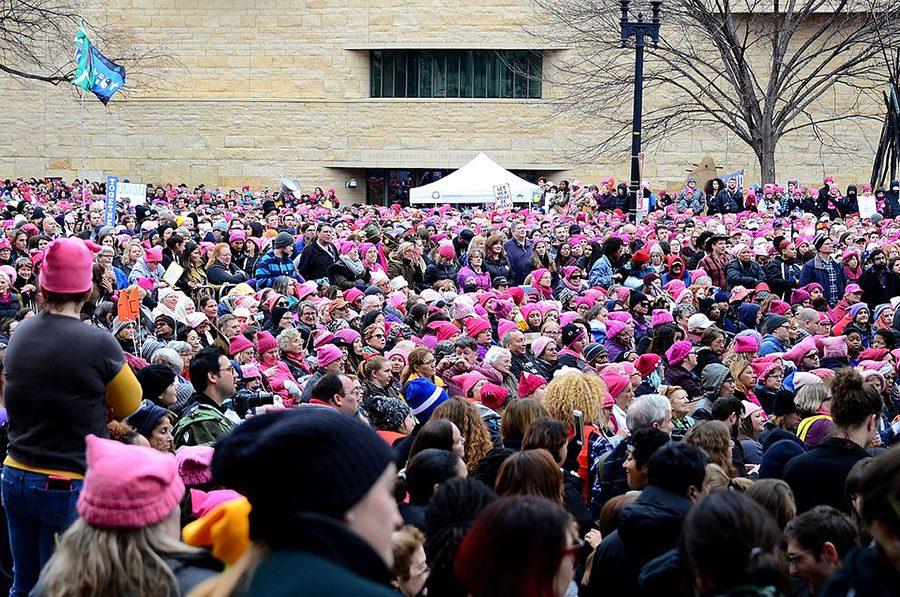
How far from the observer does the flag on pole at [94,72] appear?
29797mm

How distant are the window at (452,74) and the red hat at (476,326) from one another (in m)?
34.4

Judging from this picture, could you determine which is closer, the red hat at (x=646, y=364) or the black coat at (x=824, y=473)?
the black coat at (x=824, y=473)

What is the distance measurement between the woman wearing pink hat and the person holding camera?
2026mm

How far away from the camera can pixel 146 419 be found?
21.9 feet

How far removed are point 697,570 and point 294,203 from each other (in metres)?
31.2

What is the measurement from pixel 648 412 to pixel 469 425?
1119mm

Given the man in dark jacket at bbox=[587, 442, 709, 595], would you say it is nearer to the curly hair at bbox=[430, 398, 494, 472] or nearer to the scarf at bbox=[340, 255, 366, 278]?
the curly hair at bbox=[430, 398, 494, 472]

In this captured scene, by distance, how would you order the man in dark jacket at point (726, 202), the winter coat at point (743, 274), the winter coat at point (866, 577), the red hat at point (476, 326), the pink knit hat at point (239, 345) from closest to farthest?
the winter coat at point (866, 577) < the pink knit hat at point (239, 345) < the red hat at point (476, 326) < the winter coat at point (743, 274) < the man in dark jacket at point (726, 202)

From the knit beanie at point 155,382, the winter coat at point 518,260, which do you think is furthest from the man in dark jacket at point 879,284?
the knit beanie at point 155,382

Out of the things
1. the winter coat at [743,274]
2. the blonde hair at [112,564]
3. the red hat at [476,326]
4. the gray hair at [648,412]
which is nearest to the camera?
the blonde hair at [112,564]

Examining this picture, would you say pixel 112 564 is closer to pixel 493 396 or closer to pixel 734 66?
pixel 493 396

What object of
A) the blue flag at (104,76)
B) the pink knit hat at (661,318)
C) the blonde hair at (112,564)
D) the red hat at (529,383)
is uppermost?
the blue flag at (104,76)

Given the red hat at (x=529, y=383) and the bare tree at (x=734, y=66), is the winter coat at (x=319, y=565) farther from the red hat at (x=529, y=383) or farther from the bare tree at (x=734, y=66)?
the bare tree at (x=734, y=66)

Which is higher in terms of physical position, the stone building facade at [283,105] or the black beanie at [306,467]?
the stone building facade at [283,105]
